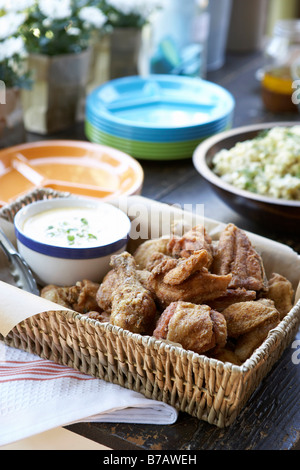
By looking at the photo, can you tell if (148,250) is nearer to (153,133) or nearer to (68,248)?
(68,248)

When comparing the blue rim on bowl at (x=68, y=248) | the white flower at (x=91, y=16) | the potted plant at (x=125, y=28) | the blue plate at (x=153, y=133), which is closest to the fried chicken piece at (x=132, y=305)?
the blue rim on bowl at (x=68, y=248)

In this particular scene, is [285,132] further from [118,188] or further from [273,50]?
[273,50]

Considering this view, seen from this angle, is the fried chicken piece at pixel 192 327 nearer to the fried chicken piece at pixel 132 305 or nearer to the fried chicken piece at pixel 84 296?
the fried chicken piece at pixel 132 305

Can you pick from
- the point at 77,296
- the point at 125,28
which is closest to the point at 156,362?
the point at 77,296

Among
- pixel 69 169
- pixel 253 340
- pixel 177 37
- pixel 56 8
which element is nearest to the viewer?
pixel 253 340

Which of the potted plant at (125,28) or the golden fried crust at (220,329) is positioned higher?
the potted plant at (125,28)

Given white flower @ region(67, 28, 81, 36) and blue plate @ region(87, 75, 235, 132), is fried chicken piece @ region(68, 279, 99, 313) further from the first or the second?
white flower @ region(67, 28, 81, 36)
